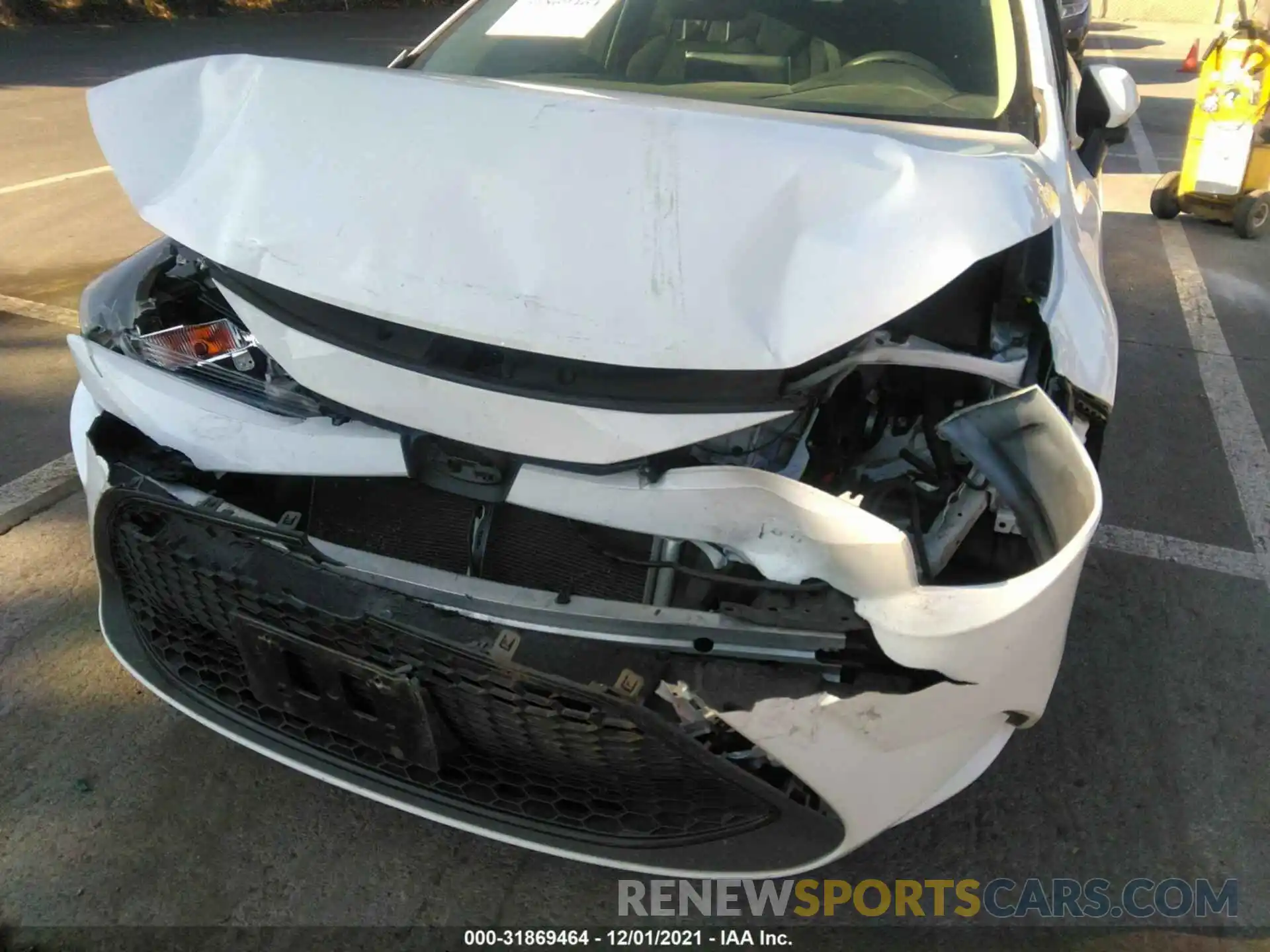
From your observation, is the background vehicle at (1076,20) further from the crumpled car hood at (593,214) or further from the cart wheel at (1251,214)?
the crumpled car hood at (593,214)

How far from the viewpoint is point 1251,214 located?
20.5ft

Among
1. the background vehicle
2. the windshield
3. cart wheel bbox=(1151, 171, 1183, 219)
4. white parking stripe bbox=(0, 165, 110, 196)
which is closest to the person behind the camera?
the windshield

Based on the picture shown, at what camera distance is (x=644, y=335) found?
1656 millimetres

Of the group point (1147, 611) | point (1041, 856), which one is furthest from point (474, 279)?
point (1147, 611)

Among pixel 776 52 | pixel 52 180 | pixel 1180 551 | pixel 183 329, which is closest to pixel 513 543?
pixel 183 329

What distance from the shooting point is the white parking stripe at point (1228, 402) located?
3275mm

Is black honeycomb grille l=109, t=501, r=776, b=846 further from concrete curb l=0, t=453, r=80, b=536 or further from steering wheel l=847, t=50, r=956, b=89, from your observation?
steering wheel l=847, t=50, r=956, b=89

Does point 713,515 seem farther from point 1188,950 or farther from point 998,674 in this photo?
point 1188,950

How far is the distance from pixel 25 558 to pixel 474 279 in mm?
1962

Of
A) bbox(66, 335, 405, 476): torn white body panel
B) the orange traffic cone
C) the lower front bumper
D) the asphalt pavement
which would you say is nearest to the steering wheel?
the asphalt pavement

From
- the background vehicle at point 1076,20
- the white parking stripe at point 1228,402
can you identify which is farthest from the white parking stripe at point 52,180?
the background vehicle at point 1076,20

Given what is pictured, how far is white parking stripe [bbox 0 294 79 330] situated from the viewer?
14.1 feet

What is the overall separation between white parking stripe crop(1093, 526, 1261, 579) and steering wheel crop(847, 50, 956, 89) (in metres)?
1.50

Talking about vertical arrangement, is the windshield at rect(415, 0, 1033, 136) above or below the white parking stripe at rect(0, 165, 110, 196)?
above
